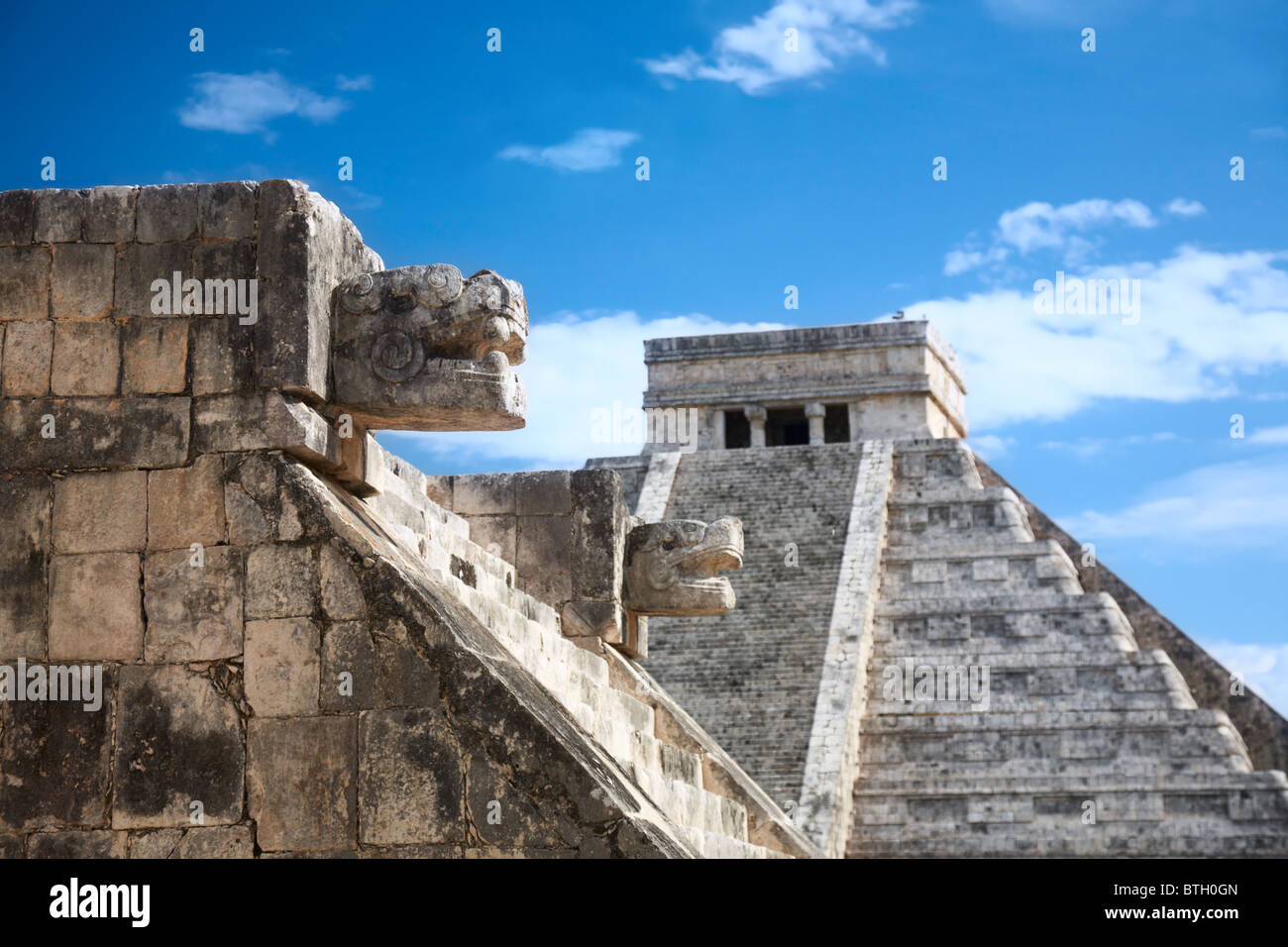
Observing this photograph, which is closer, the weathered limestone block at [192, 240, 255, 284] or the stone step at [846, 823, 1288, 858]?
the weathered limestone block at [192, 240, 255, 284]

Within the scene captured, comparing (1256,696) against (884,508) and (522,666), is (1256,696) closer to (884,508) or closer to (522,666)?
(884,508)

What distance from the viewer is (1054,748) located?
2102 cm

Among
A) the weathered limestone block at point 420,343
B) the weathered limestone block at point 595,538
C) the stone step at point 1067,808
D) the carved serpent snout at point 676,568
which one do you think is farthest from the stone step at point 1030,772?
the weathered limestone block at point 420,343

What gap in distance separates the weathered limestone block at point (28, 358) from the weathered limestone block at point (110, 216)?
39cm

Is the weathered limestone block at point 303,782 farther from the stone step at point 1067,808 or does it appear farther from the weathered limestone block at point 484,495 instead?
the stone step at point 1067,808

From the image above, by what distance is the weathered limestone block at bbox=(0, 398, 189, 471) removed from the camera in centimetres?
693

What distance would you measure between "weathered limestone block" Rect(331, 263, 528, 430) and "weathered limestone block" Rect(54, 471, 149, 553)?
861 mm

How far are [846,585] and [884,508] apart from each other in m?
2.34

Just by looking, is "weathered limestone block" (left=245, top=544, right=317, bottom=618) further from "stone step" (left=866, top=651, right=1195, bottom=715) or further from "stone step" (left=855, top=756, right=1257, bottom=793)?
"stone step" (left=866, top=651, right=1195, bottom=715)

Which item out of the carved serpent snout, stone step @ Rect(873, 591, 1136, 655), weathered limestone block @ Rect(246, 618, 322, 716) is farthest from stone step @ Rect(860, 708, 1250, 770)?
weathered limestone block @ Rect(246, 618, 322, 716)

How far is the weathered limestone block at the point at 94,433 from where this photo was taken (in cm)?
693

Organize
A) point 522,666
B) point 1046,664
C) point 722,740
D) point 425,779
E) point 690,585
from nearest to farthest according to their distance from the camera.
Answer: point 425,779, point 522,666, point 690,585, point 722,740, point 1046,664
